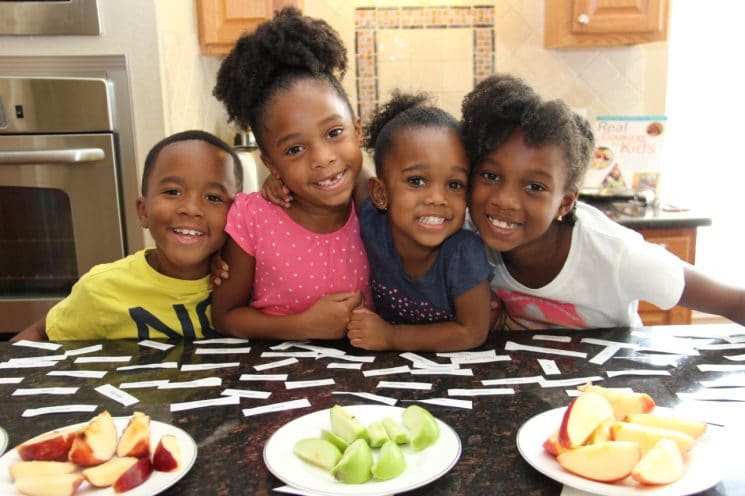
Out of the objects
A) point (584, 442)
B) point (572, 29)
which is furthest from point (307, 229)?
point (572, 29)

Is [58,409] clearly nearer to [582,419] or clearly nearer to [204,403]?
[204,403]

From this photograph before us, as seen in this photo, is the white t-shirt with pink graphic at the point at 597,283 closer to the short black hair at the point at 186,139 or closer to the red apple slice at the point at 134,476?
the short black hair at the point at 186,139

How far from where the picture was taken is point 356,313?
4.24ft

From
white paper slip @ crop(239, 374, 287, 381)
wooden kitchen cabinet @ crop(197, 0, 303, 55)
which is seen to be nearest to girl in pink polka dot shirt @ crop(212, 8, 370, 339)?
white paper slip @ crop(239, 374, 287, 381)

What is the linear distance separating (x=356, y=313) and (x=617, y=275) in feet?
1.86

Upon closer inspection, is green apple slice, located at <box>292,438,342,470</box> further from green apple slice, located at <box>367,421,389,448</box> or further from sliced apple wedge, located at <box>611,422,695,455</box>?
sliced apple wedge, located at <box>611,422,695,455</box>

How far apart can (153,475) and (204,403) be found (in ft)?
0.73

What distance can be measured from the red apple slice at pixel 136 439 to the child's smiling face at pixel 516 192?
0.77 m

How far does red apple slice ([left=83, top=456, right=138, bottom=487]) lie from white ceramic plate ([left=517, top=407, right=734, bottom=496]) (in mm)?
461

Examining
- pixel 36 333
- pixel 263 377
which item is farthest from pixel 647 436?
pixel 36 333

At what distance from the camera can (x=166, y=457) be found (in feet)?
2.46

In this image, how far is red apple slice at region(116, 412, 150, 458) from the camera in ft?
2.53

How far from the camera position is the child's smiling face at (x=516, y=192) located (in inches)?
49.9

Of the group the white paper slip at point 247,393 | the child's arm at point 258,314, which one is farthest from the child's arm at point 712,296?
the white paper slip at point 247,393
